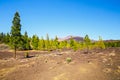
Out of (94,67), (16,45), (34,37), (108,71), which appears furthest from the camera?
(34,37)

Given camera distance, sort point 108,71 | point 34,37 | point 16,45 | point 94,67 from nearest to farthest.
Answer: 1. point 108,71
2. point 94,67
3. point 16,45
4. point 34,37

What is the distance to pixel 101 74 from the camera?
73.6ft

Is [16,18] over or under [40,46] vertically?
over

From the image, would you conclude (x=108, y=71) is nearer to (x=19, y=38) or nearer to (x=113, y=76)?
(x=113, y=76)

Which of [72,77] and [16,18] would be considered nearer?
[72,77]

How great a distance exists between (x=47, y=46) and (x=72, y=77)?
99003 mm

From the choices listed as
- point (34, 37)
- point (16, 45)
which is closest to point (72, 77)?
point (16, 45)

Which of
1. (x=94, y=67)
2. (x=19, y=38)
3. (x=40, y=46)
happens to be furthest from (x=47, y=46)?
(x=94, y=67)

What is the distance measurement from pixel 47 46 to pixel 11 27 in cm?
6811

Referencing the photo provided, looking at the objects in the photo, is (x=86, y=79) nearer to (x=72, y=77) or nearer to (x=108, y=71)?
(x=72, y=77)

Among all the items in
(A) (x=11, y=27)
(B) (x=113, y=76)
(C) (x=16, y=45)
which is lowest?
(B) (x=113, y=76)

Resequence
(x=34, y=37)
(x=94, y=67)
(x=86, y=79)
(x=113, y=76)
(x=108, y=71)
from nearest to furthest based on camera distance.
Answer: (x=86, y=79) < (x=113, y=76) < (x=108, y=71) < (x=94, y=67) < (x=34, y=37)

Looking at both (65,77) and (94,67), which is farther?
(94,67)

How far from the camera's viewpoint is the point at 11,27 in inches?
2069
